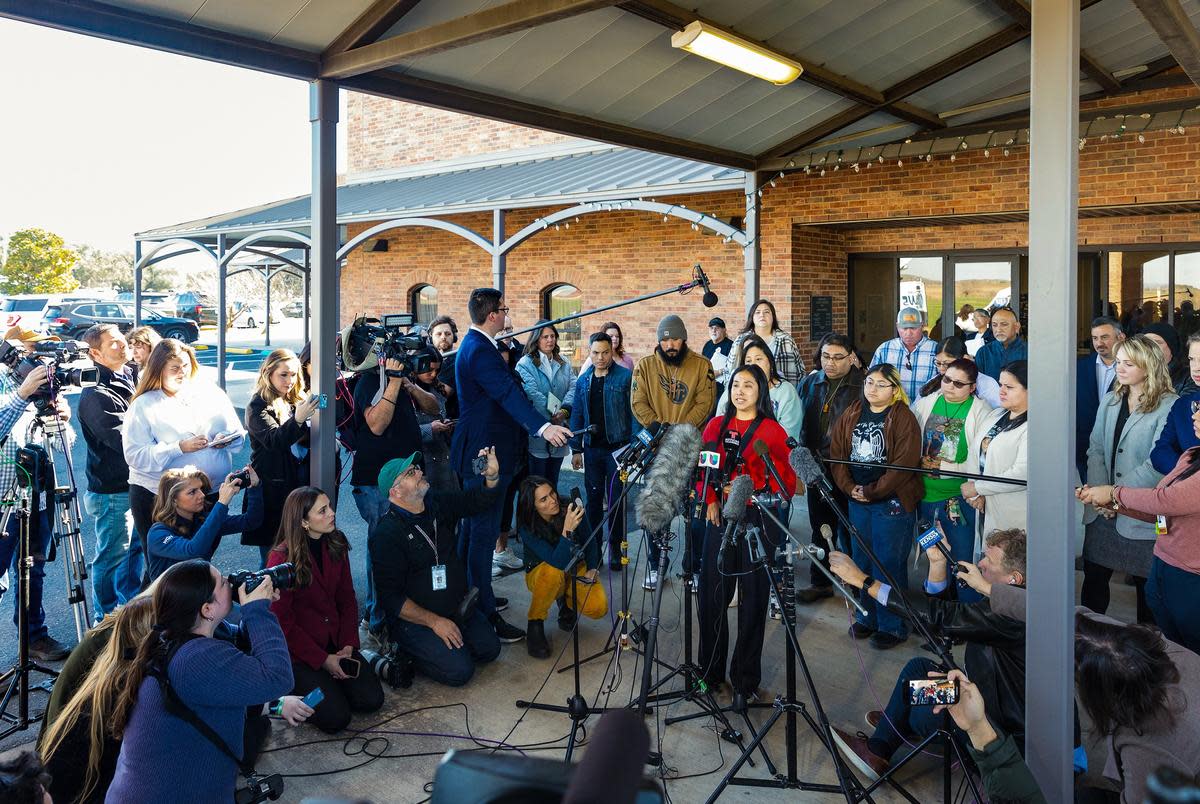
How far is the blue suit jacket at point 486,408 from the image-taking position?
5234 millimetres

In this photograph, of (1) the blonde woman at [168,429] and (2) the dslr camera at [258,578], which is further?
(1) the blonde woman at [168,429]

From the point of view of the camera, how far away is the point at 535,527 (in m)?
5.35

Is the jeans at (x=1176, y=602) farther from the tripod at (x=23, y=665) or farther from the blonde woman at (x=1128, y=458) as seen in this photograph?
the tripod at (x=23, y=665)

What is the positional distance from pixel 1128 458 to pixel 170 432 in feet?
17.5

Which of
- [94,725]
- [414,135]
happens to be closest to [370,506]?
[94,725]

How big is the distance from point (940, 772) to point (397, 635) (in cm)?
277

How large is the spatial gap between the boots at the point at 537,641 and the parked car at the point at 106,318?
27004 millimetres

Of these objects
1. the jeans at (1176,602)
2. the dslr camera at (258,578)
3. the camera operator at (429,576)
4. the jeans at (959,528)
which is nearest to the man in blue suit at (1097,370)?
the jeans at (959,528)

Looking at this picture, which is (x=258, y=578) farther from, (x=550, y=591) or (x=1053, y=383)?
(x=1053, y=383)

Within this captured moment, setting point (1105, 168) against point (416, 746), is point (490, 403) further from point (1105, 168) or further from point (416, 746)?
point (1105, 168)

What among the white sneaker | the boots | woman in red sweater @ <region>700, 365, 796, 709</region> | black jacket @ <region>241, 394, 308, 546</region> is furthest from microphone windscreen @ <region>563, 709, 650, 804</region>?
the white sneaker

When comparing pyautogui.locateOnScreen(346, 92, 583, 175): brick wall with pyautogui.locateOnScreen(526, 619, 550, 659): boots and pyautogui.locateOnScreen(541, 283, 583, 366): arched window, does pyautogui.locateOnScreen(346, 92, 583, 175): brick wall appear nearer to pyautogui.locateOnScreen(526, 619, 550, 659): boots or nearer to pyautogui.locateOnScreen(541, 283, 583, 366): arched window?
pyautogui.locateOnScreen(541, 283, 583, 366): arched window

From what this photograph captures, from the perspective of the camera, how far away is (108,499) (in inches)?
201

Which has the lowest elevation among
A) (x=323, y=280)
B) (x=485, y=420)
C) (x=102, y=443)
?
(x=102, y=443)
